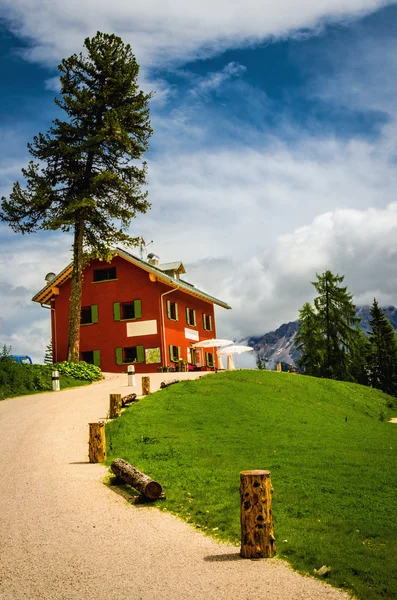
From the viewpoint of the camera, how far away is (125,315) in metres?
42.3

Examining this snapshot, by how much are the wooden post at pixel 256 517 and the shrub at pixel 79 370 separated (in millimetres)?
25636

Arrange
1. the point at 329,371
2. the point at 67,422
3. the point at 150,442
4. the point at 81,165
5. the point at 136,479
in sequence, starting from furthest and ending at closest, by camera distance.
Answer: the point at 329,371
the point at 81,165
the point at 67,422
the point at 150,442
the point at 136,479

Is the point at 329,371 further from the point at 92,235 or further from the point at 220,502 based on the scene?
the point at 220,502

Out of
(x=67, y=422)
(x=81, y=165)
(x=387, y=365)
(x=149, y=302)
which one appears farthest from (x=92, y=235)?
(x=387, y=365)

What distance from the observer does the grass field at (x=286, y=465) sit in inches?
279

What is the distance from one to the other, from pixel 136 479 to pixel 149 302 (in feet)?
103

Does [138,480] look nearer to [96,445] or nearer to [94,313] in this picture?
[96,445]

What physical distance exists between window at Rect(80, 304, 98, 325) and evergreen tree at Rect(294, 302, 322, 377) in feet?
86.4

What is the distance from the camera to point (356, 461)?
13.1 m

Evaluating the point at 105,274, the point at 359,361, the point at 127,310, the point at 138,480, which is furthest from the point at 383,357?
the point at 138,480

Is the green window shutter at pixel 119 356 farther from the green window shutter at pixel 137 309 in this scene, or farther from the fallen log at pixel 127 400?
the fallen log at pixel 127 400

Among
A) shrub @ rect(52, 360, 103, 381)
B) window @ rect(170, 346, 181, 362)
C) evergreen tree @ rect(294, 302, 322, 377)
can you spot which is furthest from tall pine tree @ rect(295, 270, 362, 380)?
shrub @ rect(52, 360, 103, 381)

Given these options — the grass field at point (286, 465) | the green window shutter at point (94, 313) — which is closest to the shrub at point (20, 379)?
the grass field at point (286, 465)

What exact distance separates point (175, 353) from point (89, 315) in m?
7.29
